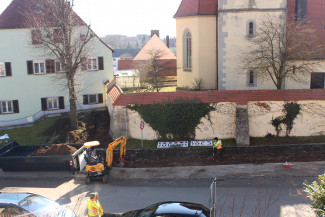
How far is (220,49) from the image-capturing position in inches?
1034

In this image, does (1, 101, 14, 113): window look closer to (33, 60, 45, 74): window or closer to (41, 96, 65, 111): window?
(41, 96, 65, 111): window

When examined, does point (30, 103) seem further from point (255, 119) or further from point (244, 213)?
point (244, 213)

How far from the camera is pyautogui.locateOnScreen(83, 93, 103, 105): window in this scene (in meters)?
30.7

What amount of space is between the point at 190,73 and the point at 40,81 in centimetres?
1339

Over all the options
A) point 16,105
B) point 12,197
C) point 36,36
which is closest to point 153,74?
point 36,36

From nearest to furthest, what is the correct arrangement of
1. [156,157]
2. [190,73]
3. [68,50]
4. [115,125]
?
1. [156,157]
2. [115,125]
3. [68,50]
4. [190,73]

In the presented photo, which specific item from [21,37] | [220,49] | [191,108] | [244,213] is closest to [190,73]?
[220,49]

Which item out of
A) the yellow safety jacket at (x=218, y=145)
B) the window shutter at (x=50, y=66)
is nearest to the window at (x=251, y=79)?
the yellow safety jacket at (x=218, y=145)

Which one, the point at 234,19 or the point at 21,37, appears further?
the point at 21,37

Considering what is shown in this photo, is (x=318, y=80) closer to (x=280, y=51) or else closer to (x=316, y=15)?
(x=280, y=51)

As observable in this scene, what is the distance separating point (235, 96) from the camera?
20.5m

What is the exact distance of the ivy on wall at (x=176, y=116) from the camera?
2062 cm

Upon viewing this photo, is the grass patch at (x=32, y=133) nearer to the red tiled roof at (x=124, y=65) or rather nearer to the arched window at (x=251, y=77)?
the arched window at (x=251, y=77)

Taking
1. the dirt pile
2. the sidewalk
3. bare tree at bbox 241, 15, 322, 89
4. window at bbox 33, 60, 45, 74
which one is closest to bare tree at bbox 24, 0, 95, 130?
window at bbox 33, 60, 45, 74
